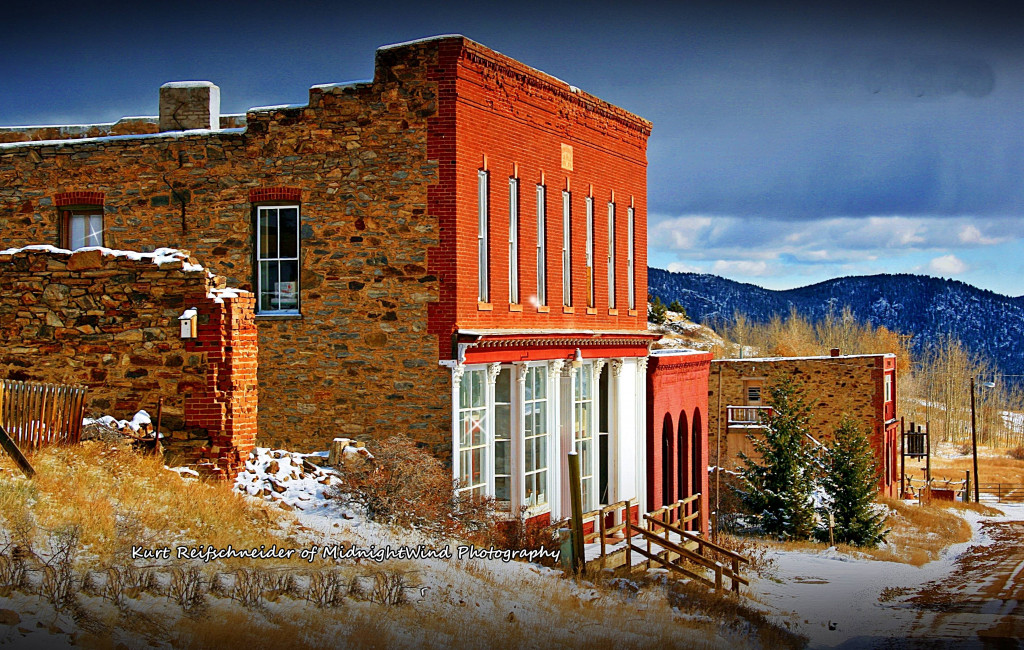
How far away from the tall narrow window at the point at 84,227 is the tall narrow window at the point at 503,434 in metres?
8.61

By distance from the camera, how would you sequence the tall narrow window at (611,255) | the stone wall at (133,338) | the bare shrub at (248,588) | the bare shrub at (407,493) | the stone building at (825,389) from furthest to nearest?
the stone building at (825,389) → the tall narrow window at (611,255) → the bare shrub at (407,493) → the stone wall at (133,338) → the bare shrub at (248,588)

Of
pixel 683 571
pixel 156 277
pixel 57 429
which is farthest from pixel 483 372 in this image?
pixel 57 429

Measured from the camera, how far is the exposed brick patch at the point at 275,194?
64.7 feet

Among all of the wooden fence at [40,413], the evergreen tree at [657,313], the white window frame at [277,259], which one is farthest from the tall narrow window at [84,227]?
the evergreen tree at [657,313]

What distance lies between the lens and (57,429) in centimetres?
1455

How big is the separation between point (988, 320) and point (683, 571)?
180882mm

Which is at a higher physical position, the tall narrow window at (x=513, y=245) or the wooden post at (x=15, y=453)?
the tall narrow window at (x=513, y=245)

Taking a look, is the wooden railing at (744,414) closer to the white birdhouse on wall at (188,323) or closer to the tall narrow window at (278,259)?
the tall narrow window at (278,259)

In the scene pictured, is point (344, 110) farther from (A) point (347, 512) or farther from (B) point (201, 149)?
(A) point (347, 512)

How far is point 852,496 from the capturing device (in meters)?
35.2

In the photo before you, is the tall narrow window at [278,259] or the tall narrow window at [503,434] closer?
the tall narrow window at [278,259]

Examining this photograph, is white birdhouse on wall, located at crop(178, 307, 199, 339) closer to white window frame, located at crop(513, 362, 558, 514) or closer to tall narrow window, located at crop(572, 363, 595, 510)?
white window frame, located at crop(513, 362, 558, 514)

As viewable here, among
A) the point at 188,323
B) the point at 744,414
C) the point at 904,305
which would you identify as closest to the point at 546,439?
the point at 188,323

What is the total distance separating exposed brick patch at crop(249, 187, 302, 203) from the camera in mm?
19719
